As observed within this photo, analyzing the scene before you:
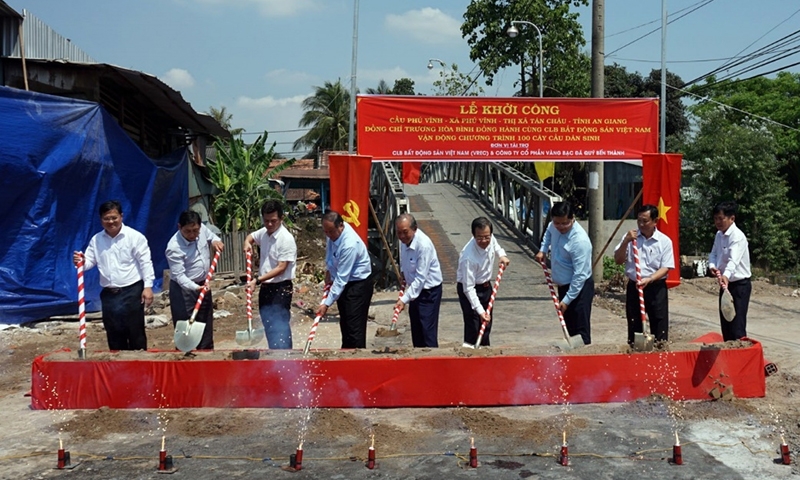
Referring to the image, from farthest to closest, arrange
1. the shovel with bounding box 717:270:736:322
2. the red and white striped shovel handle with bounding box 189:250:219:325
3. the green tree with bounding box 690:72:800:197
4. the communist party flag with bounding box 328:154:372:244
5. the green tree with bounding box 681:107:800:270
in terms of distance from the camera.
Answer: the green tree with bounding box 690:72:800:197 < the green tree with bounding box 681:107:800:270 < the communist party flag with bounding box 328:154:372:244 < the shovel with bounding box 717:270:736:322 < the red and white striped shovel handle with bounding box 189:250:219:325

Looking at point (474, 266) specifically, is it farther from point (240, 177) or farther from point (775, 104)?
point (775, 104)

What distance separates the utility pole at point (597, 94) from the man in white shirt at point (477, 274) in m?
6.35

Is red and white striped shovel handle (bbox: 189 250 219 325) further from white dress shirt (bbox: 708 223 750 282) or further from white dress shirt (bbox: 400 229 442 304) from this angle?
white dress shirt (bbox: 708 223 750 282)

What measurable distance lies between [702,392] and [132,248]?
516cm

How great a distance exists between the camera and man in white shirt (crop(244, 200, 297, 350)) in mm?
7105

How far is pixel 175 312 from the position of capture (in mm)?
7180

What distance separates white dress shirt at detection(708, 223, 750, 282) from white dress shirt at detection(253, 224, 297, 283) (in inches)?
164

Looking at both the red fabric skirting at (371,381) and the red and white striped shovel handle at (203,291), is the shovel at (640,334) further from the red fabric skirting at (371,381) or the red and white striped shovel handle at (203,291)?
the red and white striped shovel handle at (203,291)

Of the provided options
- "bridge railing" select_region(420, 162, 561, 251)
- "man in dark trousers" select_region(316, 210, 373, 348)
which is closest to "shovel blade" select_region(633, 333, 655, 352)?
"man in dark trousers" select_region(316, 210, 373, 348)

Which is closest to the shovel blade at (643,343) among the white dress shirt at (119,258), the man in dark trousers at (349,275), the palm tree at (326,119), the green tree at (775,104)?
the man in dark trousers at (349,275)

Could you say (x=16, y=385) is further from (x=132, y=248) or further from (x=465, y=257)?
(x=465, y=257)

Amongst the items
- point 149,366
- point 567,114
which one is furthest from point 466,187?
point 149,366

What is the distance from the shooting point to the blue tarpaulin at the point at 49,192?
31.1 feet

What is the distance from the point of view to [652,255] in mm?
7129
